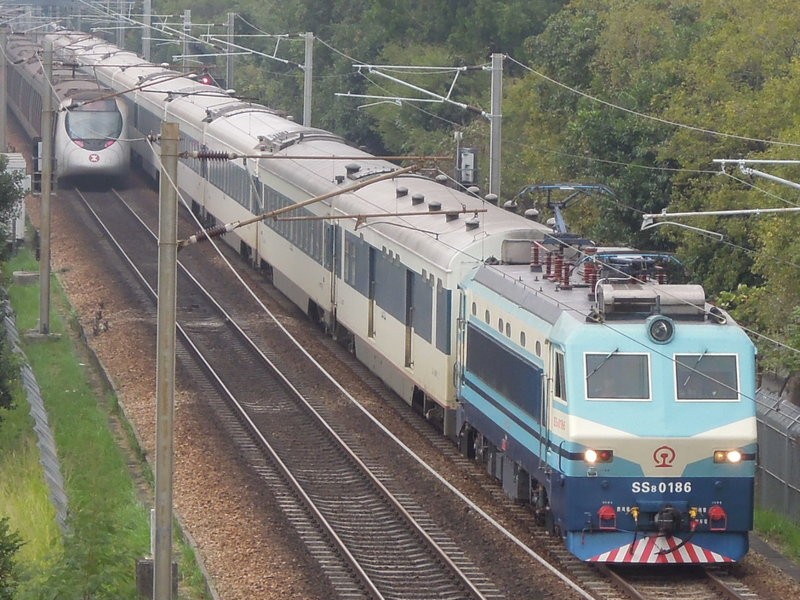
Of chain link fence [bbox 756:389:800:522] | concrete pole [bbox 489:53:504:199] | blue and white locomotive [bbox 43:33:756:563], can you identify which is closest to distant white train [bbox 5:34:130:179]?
concrete pole [bbox 489:53:504:199]

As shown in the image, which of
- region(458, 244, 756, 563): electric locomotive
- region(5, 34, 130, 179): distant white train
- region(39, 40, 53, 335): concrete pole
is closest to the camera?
region(458, 244, 756, 563): electric locomotive

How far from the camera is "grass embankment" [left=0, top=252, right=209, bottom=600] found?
15.1 metres

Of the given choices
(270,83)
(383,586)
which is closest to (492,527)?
(383,586)

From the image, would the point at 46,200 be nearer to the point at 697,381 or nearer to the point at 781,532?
the point at 781,532

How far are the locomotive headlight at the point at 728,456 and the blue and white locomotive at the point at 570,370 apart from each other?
0.01m

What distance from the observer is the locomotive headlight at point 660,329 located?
1683 centimetres

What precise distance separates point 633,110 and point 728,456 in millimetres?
20561

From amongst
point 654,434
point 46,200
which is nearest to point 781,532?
point 654,434

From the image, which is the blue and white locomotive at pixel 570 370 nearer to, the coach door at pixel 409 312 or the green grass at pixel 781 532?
the coach door at pixel 409 312

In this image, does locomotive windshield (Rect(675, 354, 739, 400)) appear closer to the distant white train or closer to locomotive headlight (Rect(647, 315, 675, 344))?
locomotive headlight (Rect(647, 315, 675, 344))

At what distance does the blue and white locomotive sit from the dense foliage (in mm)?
4082

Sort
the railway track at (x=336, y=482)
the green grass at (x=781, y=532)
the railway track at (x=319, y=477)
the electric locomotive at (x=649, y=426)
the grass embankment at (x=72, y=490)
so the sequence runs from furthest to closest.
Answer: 1. the green grass at (x=781, y=532)
2. the railway track at (x=319, y=477)
3. the railway track at (x=336, y=482)
4. the electric locomotive at (x=649, y=426)
5. the grass embankment at (x=72, y=490)

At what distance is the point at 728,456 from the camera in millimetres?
16750

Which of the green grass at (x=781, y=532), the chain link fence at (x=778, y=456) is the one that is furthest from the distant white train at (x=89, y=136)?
the green grass at (x=781, y=532)
